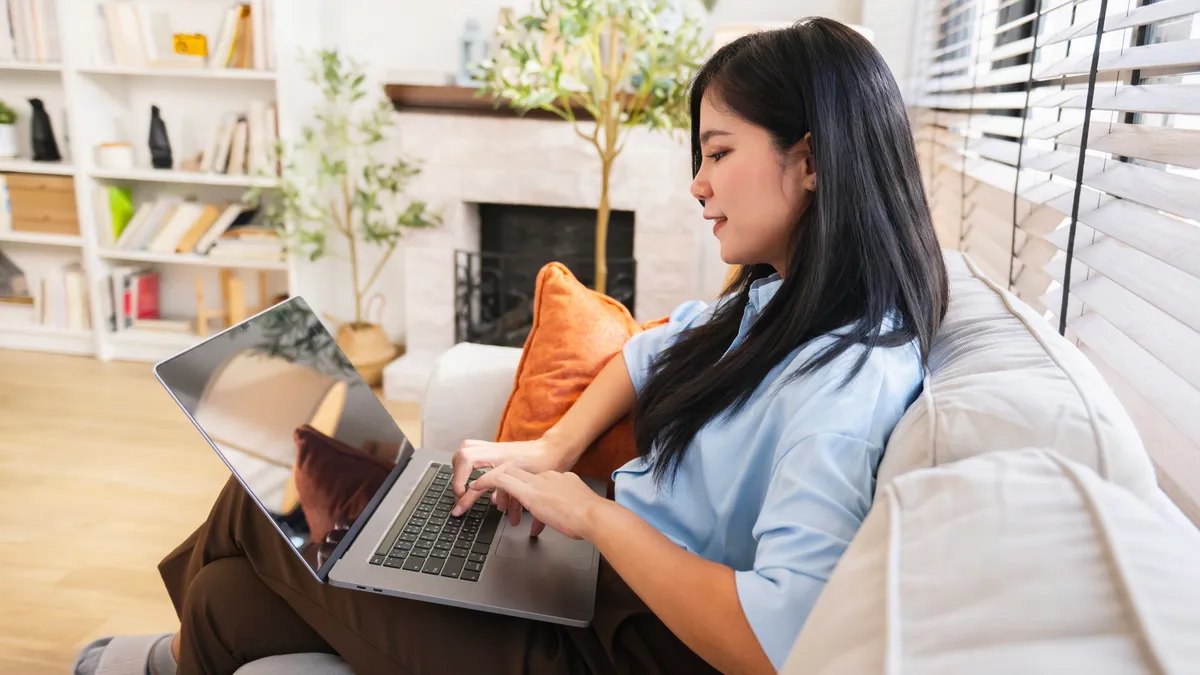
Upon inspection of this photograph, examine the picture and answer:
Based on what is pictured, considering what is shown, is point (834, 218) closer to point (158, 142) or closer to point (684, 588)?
point (684, 588)

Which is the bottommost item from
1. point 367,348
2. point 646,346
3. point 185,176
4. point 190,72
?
point 367,348

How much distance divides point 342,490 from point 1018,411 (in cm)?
81

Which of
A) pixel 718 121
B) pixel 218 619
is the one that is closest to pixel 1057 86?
pixel 718 121

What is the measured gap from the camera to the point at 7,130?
3.34 meters

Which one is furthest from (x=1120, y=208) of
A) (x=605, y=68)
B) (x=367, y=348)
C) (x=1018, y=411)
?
(x=367, y=348)

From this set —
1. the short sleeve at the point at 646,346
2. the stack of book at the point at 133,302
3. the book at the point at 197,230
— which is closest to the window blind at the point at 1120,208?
the short sleeve at the point at 646,346

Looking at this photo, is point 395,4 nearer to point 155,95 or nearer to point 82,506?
point 155,95

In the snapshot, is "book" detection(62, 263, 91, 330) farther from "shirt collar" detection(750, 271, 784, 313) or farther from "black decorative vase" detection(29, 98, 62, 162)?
"shirt collar" detection(750, 271, 784, 313)

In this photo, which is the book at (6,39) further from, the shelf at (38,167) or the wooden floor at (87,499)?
the wooden floor at (87,499)

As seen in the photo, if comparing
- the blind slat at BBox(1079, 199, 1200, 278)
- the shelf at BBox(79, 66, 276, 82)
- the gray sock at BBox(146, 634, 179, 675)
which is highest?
the shelf at BBox(79, 66, 276, 82)

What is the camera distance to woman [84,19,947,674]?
0.79 meters

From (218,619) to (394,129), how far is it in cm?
253

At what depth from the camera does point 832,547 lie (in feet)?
2.28

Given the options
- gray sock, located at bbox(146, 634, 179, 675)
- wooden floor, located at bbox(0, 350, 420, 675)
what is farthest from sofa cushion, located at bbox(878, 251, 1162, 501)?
wooden floor, located at bbox(0, 350, 420, 675)
